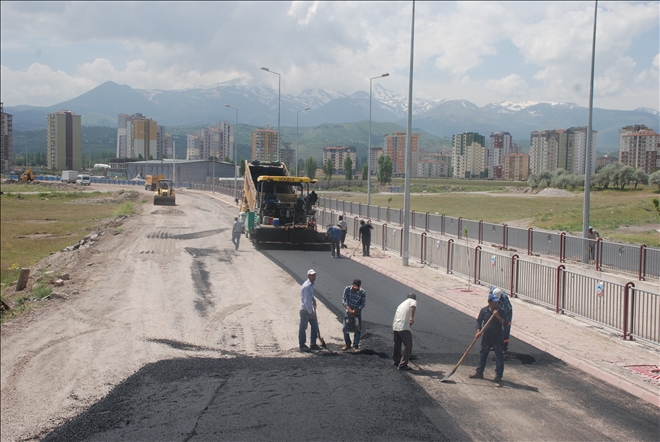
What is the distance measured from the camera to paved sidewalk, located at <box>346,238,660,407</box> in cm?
964

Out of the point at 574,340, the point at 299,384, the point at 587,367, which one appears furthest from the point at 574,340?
the point at 299,384

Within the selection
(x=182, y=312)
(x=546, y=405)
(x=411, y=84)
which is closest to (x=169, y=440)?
(x=546, y=405)

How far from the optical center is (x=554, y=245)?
22.3 meters

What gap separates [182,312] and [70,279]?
6594mm

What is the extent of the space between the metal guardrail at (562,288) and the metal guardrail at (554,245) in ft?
2.72

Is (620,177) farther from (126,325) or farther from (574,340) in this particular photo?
(126,325)

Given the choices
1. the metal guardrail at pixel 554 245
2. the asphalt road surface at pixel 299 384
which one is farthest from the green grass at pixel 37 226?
the metal guardrail at pixel 554 245

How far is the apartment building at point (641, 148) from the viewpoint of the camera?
33.1m

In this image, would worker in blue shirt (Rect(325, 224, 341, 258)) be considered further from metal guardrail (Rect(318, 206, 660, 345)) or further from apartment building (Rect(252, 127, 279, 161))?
apartment building (Rect(252, 127, 279, 161))

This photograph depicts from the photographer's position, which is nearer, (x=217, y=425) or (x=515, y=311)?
(x=217, y=425)

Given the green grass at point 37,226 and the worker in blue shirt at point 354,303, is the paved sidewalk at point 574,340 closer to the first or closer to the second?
the worker in blue shirt at point 354,303

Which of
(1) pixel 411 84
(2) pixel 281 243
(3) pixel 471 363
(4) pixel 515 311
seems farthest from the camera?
(2) pixel 281 243

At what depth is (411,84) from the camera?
2280 cm

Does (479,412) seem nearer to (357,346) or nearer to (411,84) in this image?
(357,346)
